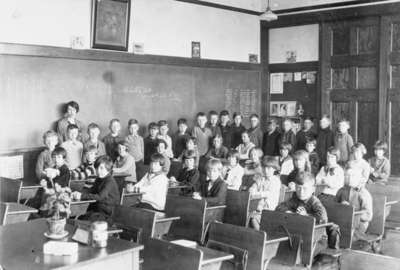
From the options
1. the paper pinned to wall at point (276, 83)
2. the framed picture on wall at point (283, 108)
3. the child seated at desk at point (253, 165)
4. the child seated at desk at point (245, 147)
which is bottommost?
the child seated at desk at point (253, 165)

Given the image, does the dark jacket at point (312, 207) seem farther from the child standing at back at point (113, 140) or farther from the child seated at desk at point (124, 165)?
the child standing at back at point (113, 140)

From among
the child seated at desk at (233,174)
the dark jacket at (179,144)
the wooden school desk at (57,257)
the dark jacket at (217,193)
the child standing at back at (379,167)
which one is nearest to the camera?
the wooden school desk at (57,257)

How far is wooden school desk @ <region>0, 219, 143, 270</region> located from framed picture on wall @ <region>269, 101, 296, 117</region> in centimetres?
752

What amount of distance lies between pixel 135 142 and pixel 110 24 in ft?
5.84

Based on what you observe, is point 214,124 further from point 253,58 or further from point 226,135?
point 253,58

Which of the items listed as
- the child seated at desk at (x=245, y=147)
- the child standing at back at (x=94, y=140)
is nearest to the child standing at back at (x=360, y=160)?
the child seated at desk at (x=245, y=147)

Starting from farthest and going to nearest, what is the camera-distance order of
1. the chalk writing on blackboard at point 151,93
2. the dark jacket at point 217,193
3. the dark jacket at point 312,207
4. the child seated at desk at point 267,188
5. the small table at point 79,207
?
the chalk writing on blackboard at point 151,93
the child seated at desk at point 267,188
the dark jacket at point 217,193
the small table at point 79,207
the dark jacket at point 312,207

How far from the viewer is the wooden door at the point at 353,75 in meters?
9.37

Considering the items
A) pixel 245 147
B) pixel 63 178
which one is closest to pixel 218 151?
pixel 245 147

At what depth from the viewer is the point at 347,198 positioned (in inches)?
206

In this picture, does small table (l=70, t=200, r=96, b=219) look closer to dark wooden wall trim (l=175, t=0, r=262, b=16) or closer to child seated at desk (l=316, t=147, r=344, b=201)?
child seated at desk (l=316, t=147, r=344, b=201)

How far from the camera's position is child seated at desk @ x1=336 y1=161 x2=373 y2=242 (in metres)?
4.97

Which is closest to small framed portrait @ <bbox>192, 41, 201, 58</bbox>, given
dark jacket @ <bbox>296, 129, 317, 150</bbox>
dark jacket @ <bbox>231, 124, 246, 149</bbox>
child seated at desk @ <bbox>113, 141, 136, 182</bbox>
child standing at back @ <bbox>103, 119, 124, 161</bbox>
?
dark jacket @ <bbox>231, 124, 246, 149</bbox>

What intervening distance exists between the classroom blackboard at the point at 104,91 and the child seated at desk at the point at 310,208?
3915 millimetres
